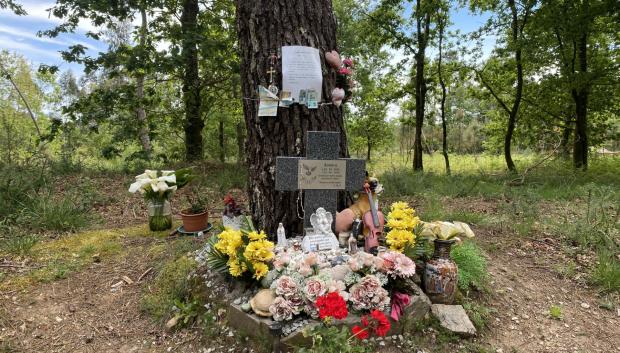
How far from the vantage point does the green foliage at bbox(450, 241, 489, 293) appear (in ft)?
8.93

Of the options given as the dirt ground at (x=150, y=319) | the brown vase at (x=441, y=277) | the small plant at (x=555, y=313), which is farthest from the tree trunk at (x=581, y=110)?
the brown vase at (x=441, y=277)

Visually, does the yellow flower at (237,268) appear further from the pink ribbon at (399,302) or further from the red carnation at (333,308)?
the pink ribbon at (399,302)

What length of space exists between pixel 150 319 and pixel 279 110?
194cm

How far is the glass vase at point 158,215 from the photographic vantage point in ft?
13.1

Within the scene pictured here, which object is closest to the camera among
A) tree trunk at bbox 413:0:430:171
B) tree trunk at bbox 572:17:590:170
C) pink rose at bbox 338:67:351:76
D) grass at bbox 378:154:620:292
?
pink rose at bbox 338:67:351:76

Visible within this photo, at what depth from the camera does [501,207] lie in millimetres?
4730

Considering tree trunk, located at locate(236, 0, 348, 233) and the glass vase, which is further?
the glass vase

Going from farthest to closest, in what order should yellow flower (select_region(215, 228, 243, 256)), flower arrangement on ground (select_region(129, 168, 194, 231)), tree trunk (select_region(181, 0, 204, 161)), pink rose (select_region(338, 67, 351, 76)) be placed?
tree trunk (select_region(181, 0, 204, 161)), flower arrangement on ground (select_region(129, 168, 194, 231)), pink rose (select_region(338, 67, 351, 76)), yellow flower (select_region(215, 228, 243, 256))

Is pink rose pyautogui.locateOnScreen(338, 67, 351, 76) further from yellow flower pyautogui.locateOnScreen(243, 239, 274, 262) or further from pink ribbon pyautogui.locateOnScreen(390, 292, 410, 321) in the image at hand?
pink ribbon pyautogui.locateOnScreen(390, 292, 410, 321)

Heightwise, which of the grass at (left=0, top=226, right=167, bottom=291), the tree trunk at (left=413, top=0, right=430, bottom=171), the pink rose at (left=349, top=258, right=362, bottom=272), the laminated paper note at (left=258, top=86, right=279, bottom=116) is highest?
the tree trunk at (left=413, top=0, right=430, bottom=171)

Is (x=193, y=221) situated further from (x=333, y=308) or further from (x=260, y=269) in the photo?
(x=333, y=308)

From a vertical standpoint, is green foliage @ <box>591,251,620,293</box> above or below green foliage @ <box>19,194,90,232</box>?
below

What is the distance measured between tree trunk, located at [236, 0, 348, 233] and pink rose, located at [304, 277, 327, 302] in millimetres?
946

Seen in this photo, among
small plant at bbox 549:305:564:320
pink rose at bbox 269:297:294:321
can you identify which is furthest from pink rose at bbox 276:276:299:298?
small plant at bbox 549:305:564:320
